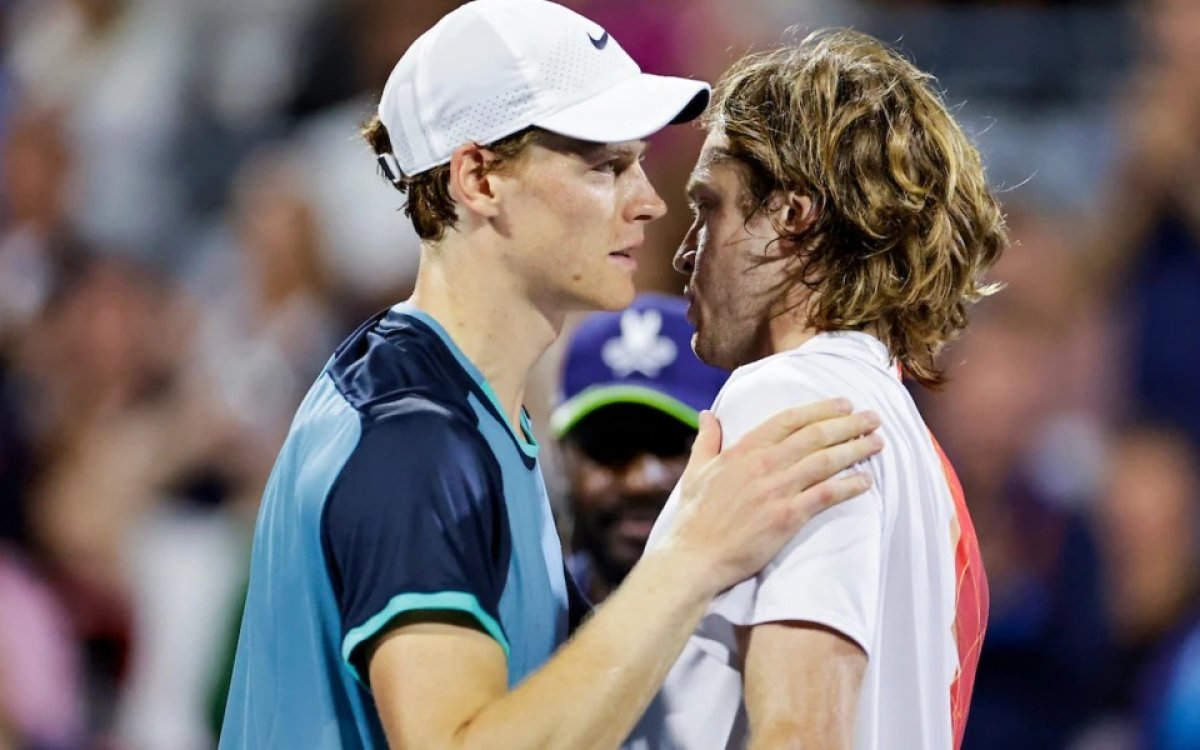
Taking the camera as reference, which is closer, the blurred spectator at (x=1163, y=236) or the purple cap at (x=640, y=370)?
the purple cap at (x=640, y=370)

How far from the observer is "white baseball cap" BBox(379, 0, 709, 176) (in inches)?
111

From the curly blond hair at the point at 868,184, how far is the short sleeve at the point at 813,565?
0.22 m

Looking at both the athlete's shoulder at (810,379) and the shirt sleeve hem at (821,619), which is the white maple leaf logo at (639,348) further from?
the shirt sleeve hem at (821,619)

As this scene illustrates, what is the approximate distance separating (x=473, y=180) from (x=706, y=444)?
56 cm

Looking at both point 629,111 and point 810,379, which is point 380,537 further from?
point 629,111

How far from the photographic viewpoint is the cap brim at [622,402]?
4.06 metres

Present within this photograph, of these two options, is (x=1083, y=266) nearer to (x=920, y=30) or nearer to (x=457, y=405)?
(x=920, y=30)

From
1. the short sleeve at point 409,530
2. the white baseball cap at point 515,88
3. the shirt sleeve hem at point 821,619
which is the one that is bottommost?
the shirt sleeve hem at point 821,619

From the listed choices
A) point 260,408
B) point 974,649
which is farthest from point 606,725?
point 260,408

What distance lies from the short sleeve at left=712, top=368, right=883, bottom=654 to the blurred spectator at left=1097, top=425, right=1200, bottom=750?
3183 mm

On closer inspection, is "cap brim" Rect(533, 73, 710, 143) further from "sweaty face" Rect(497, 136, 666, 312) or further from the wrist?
the wrist

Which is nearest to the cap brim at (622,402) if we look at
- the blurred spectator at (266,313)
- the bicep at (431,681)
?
the bicep at (431,681)

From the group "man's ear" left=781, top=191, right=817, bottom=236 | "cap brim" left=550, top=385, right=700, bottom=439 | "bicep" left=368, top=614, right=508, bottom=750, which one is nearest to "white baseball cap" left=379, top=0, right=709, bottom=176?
"man's ear" left=781, top=191, right=817, bottom=236

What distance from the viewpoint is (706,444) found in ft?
8.97
